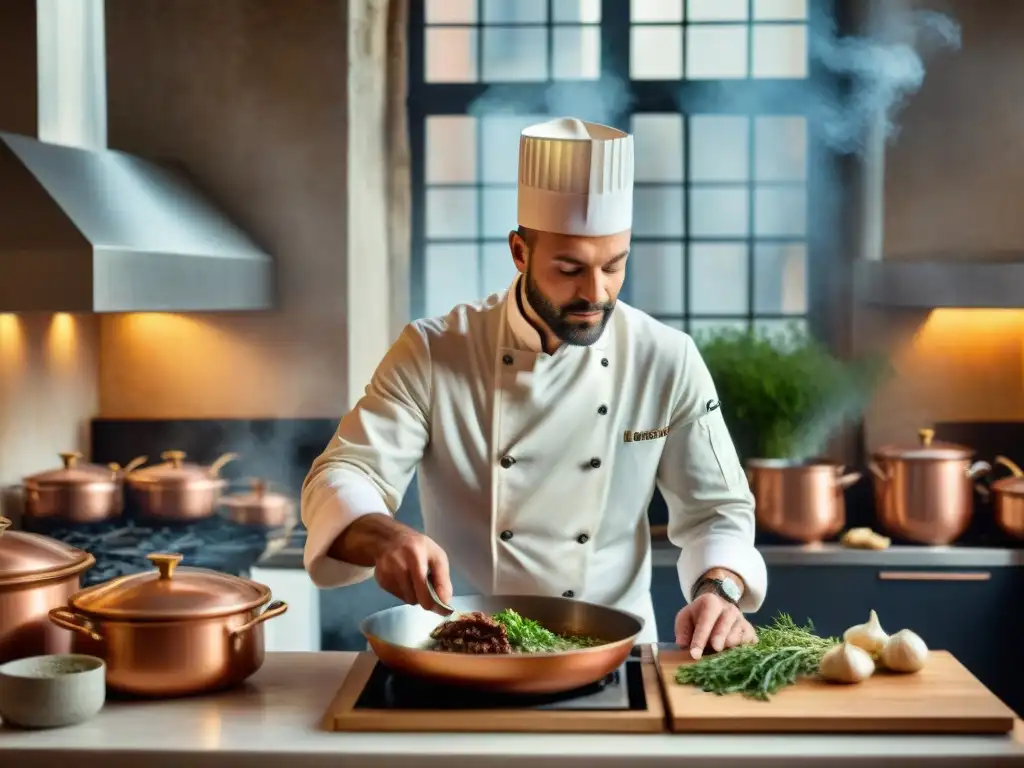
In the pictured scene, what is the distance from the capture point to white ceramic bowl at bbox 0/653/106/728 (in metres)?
1.84

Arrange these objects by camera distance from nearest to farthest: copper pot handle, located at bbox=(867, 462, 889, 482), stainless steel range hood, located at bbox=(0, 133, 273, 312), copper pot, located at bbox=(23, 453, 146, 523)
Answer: stainless steel range hood, located at bbox=(0, 133, 273, 312) < copper pot, located at bbox=(23, 453, 146, 523) < copper pot handle, located at bbox=(867, 462, 889, 482)

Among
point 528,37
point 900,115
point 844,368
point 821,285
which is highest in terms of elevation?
Answer: point 528,37

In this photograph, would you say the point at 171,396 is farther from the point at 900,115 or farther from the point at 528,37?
the point at 900,115

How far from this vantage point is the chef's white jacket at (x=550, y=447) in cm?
260

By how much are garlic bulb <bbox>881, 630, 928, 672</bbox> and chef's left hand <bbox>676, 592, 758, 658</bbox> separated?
233 mm

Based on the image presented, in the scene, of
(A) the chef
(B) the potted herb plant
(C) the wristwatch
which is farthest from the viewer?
(B) the potted herb plant

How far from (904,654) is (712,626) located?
305mm

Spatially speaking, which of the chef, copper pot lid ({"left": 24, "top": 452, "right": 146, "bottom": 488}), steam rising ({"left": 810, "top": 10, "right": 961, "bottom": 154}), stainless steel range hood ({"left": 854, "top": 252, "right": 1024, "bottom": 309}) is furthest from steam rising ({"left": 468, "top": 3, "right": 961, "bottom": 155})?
the chef

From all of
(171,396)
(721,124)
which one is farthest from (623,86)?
(171,396)

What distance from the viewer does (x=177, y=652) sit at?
6.52ft

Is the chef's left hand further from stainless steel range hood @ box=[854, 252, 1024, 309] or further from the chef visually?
stainless steel range hood @ box=[854, 252, 1024, 309]

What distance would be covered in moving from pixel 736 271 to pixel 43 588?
140 inches

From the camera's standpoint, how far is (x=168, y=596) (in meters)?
2.02

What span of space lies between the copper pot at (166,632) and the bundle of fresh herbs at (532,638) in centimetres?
36
